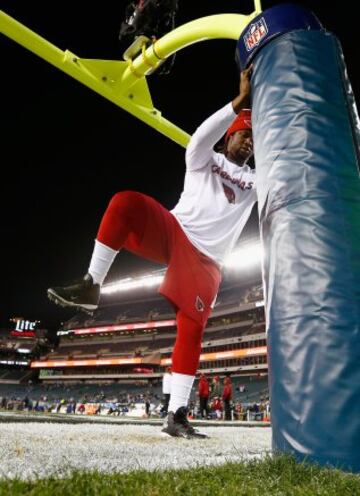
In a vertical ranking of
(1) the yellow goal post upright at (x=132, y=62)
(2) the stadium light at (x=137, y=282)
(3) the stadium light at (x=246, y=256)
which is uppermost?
(3) the stadium light at (x=246, y=256)

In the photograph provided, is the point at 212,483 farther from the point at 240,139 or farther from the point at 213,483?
the point at 240,139

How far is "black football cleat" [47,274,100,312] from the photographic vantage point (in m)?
2.33

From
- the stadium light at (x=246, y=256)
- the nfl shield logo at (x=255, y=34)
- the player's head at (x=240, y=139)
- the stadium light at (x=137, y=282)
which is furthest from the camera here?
the stadium light at (x=137, y=282)

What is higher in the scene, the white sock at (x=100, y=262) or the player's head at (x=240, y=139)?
the player's head at (x=240, y=139)

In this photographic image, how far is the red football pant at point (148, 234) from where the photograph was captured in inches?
96.9

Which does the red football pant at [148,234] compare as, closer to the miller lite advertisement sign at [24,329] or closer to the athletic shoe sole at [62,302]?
the athletic shoe sole at [62,302]

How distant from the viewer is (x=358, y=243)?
154 centimetres

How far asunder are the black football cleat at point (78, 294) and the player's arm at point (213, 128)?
111 centimetres

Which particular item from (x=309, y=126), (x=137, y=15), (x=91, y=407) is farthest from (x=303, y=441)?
(x=91, y=407)

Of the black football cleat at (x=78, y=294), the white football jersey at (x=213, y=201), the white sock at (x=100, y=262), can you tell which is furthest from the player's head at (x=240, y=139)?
the black football cleat at (x=78, y=294)

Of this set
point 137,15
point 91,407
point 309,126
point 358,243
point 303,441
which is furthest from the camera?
point 91,407

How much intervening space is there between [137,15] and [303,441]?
4156 mm

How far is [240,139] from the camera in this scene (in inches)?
120

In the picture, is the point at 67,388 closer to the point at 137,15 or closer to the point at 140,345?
the point at 140,345
